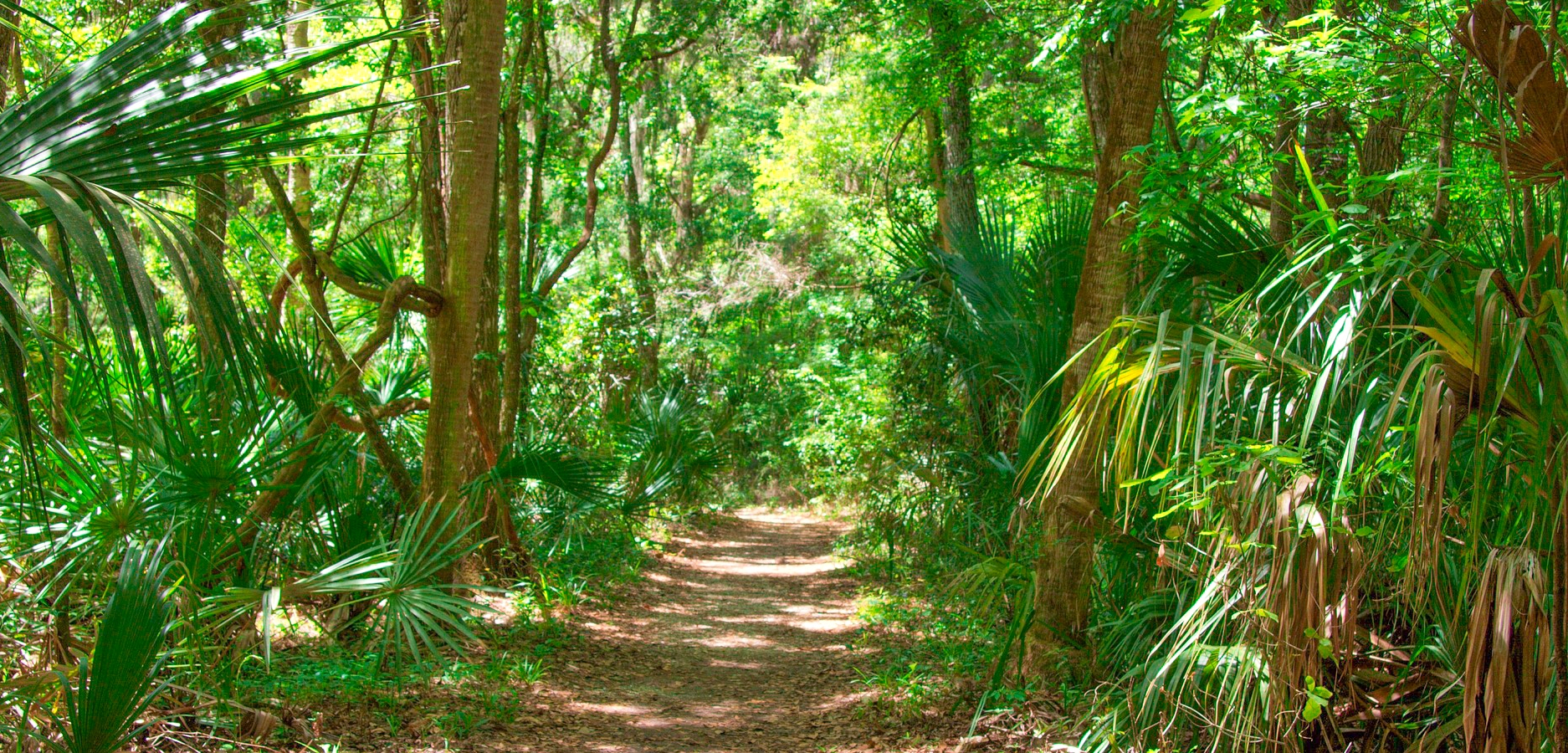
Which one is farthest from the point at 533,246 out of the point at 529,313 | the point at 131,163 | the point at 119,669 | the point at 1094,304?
the point at 131,163

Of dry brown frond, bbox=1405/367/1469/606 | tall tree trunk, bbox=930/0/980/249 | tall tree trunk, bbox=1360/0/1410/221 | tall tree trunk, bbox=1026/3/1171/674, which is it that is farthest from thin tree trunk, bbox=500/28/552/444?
dry brown frond, bbox=1405/367/1469/606

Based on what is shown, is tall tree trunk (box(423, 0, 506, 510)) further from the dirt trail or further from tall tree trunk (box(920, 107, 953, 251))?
tall tree trunk (box(920, 107, 953, 251))

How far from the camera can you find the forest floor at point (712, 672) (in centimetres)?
538

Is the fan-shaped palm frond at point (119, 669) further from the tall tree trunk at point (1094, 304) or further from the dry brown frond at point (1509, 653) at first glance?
the dry brown frond at point (1509, 653)

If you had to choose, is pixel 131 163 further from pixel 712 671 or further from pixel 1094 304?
pixel 712 671

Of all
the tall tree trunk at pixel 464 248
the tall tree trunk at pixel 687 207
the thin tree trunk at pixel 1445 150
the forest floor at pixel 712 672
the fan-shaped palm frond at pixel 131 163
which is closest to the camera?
the fan-shaped palm frond at pixel 131 163

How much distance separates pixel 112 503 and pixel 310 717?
1.28m

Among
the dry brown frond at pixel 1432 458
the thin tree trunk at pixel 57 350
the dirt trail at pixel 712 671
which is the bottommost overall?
the dirt trail at pixel 712 671

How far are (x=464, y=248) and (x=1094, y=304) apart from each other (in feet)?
12.3

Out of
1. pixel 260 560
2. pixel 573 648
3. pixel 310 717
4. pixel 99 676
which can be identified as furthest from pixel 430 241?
pixel 99 676

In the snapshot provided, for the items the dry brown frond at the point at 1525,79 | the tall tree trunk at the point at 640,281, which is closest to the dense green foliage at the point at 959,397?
the dry brown frond at the point at 1525,79

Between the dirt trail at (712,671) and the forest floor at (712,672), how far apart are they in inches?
0.5

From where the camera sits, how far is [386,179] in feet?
41.9

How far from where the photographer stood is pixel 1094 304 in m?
4.78
